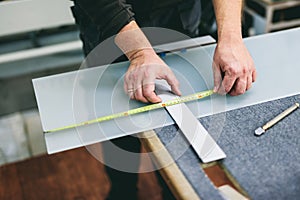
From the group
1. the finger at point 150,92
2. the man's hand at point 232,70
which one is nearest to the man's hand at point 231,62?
the man's hand at point 232,70

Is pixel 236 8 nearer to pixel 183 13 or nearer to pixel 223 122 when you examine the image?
pixel 183 13

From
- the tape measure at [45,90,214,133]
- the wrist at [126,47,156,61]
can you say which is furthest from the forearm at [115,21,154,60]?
the tape measure at [45,90,214,133]

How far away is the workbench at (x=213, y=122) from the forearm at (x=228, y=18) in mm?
81

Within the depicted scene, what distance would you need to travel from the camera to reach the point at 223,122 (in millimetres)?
761

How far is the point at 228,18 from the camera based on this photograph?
0.95 m

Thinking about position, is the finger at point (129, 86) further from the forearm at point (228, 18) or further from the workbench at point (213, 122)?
the forearm at point (228, 18)

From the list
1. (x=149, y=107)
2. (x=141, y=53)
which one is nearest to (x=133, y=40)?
(x=141, y=53)

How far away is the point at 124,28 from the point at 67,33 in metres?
1.18

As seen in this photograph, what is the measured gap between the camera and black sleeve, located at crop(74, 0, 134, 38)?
0.87 meters

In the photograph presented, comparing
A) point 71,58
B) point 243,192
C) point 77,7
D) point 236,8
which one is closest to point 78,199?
point 71,58

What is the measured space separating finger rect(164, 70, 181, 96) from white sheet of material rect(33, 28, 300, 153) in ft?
0.09

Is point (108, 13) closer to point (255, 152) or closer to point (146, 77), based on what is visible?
point (146, 77)

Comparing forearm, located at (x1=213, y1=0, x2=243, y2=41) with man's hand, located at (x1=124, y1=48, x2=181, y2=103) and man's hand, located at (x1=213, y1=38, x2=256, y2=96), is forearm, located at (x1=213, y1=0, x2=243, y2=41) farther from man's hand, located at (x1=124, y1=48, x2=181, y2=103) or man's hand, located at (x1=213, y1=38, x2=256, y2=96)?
man's hand, located at (x1=124, y1=48, x2=181, y2=103)

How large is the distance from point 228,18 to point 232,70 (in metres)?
0.16
